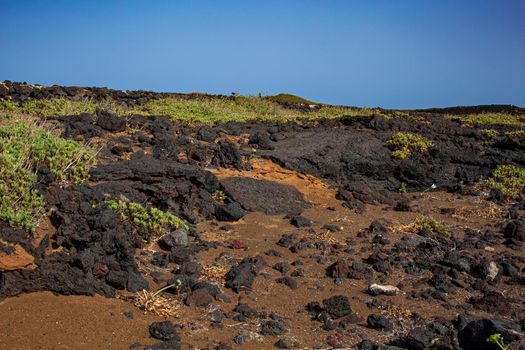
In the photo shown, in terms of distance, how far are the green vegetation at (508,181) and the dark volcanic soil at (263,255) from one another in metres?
0.39

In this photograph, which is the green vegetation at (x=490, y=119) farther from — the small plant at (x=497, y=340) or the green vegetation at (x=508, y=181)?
the small plant at (x=497, y=340)

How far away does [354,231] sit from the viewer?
8562 mm

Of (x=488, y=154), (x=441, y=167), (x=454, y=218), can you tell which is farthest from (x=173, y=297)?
(x=488, y=154)

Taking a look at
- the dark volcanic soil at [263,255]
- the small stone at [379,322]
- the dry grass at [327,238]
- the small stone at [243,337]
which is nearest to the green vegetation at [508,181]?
the dark volcanic soil at [263,255]

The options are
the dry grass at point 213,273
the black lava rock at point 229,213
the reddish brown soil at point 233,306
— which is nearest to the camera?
the reddish brown soil at point 233,306

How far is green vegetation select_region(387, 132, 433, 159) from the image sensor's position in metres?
12.2

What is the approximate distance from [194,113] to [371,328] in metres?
12.2

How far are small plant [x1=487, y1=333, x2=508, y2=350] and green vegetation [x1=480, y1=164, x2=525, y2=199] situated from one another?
24.6 ft

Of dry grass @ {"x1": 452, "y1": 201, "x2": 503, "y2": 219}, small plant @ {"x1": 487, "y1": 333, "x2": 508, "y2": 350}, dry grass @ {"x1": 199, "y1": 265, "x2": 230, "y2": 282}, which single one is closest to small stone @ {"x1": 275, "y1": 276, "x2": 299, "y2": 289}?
dry grass @ {"x1": 199, "y1": 265, "x2": 230, "y2": 282}

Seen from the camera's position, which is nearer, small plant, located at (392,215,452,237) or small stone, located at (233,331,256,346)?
small stone, located at (233,331,256,346)

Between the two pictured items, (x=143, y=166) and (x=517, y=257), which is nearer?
(x=517, y=257)

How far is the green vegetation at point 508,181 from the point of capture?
36.7 ft

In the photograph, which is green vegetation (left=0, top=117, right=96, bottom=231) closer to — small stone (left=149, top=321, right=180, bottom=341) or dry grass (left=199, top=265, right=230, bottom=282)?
dry grass (left=199, top=265, right=230, bottom=282)

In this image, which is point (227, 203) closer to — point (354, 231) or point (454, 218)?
point (354, 231)
